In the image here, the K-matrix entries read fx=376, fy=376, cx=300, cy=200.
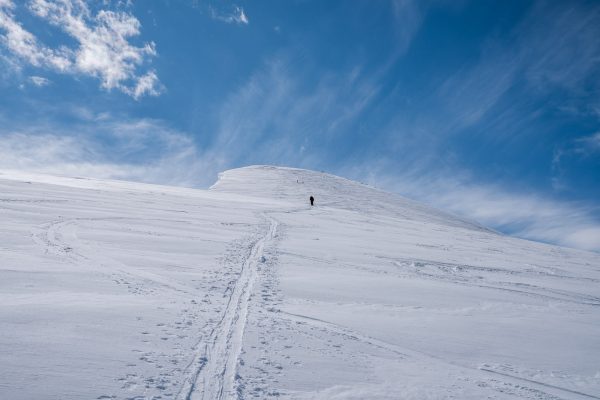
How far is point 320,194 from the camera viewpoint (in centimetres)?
5912

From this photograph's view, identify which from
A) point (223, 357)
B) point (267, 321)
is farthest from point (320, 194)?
point (223, 357)

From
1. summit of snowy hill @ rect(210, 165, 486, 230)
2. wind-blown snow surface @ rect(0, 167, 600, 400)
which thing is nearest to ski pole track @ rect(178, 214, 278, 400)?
wind-blown snow surface @ rect(0, 167, 600, 400)

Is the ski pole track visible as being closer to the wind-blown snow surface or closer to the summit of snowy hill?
the wind-blown snow surface

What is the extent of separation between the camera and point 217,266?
512 inches

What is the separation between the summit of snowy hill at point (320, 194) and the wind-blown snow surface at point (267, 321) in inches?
1110

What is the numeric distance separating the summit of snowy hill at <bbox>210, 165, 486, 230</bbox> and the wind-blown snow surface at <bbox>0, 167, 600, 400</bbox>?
28.2 metres

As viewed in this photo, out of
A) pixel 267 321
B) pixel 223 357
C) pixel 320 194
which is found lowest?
pixel 223 357

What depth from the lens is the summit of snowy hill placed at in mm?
50844

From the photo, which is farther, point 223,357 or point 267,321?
point 267,321

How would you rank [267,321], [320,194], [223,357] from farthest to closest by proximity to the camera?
[320,194] < [267,321] < [223,357]

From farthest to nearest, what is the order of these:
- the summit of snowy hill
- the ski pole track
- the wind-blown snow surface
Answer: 1. the summit of snowy hill
2. the wind-blown snow surface
3. the ski pole track

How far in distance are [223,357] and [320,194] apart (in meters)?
52.7

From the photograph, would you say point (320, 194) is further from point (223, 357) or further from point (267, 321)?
point (223, 357)

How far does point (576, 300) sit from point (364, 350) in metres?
10.5
